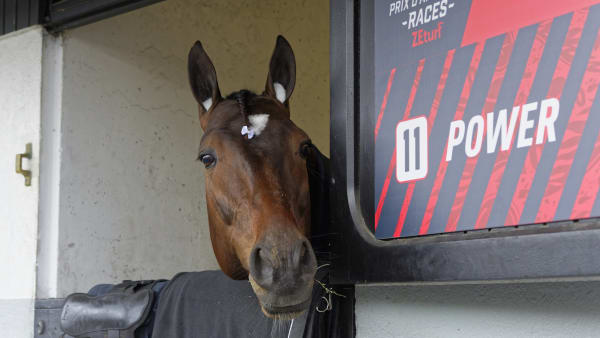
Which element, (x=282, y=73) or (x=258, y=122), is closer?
(x=258, y=122)

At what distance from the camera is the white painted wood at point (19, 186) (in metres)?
3.15

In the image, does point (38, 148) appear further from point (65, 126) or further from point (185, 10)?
point (185, 10)

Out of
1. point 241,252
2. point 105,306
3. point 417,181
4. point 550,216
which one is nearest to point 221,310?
point 241,252

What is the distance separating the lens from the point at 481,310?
1577mm

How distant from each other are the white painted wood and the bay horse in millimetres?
1134

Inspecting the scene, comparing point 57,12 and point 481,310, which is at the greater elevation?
point 57,12

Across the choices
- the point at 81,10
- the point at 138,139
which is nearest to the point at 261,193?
the point at 81,10

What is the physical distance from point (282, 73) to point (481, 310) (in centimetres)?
132

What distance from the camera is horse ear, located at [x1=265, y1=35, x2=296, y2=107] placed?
2520 millimetres

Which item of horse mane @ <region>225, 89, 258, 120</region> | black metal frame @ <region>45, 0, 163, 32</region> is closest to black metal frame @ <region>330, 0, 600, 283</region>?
horse mane @ <region>225, 89, 258, 120</region>

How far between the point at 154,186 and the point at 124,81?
1.93ft

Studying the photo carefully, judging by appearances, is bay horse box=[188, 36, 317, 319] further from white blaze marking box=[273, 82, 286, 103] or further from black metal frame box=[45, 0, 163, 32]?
black metal frame box=[45, 0, 163, 32]

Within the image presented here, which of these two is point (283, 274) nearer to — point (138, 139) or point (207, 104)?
point (207, 104)

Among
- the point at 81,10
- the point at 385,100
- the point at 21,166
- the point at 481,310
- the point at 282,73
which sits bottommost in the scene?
the point at 481,310
